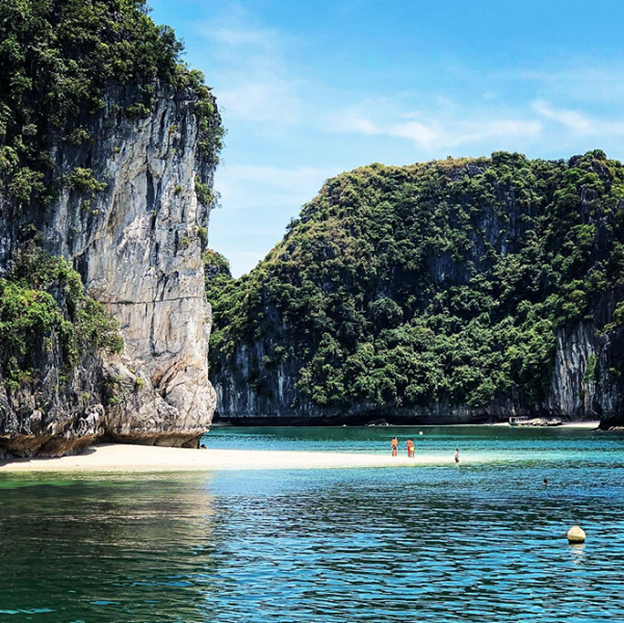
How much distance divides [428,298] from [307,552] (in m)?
159

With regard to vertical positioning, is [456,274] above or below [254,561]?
above

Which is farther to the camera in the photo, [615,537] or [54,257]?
[54,257]

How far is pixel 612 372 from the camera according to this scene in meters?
99.1

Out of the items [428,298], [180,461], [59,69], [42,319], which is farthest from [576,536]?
[428,298]

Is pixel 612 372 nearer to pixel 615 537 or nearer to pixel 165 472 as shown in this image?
pixel 165 472

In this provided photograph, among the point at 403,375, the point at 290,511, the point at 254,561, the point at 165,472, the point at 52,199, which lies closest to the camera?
the point at 254,561

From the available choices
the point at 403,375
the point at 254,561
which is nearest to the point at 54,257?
the point at 254,561

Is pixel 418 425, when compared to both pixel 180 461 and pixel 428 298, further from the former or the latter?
pixel 180 461

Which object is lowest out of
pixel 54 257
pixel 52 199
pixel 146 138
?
pixel 54 257

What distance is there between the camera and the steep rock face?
149 feet

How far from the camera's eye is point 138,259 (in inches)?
2007

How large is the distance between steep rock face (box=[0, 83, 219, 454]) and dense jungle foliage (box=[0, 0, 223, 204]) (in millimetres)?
833

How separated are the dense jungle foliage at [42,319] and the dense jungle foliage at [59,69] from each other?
3.86 metres

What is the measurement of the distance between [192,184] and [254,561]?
40.4 meters
